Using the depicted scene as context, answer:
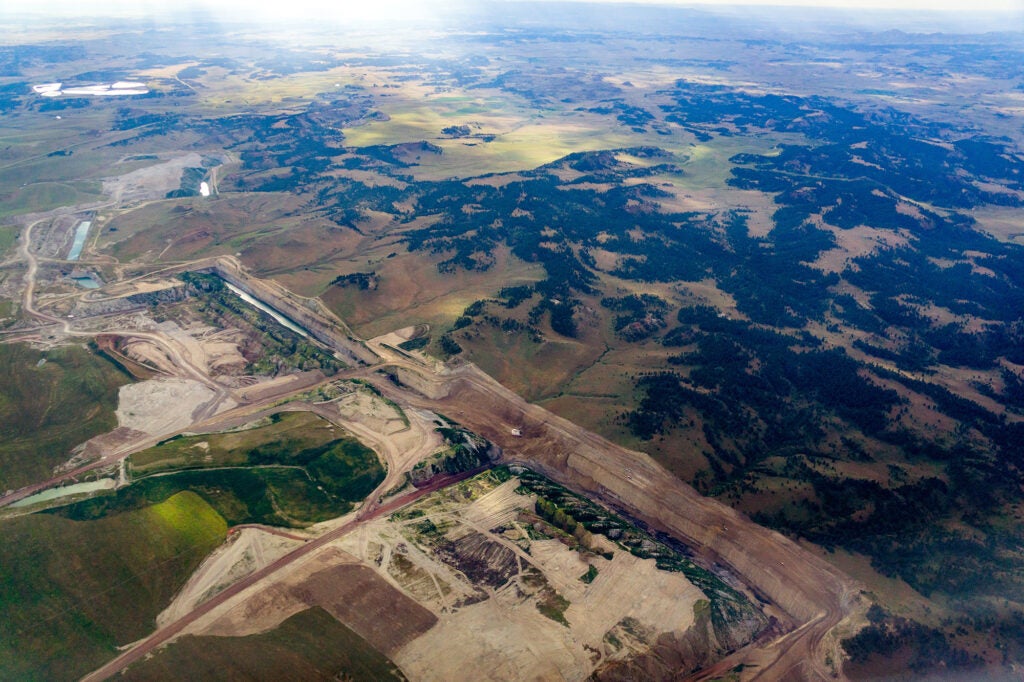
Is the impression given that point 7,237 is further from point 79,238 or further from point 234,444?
point 234,444

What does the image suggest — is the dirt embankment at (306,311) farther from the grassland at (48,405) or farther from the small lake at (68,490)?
the small lake at (68,490)

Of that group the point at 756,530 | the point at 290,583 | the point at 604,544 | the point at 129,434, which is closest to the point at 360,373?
the point at 129,434

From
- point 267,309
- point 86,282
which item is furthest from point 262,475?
point 86,282

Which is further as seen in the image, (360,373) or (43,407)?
(360,373)

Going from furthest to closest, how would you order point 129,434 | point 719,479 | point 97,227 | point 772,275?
point 97,227, point 772,275, point 129,434, point 719,479

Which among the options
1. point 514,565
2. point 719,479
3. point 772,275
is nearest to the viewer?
point 514,565

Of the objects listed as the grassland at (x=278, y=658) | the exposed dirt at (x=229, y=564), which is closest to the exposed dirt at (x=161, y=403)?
the exposed dirt at (x=229, y=564)

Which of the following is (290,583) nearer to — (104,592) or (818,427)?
(104,592)
